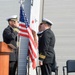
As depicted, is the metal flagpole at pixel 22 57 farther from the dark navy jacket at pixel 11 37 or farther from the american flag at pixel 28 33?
the dark navy jacket at pixel 11 37

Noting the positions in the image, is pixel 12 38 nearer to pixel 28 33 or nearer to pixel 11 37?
pixel 11 37

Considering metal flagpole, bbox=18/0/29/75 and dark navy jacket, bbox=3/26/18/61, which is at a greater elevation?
dark navy jacket, bbox=3/26/18/61

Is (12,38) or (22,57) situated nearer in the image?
(22,57)

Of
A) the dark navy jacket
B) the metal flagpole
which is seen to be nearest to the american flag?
the metal flagpole

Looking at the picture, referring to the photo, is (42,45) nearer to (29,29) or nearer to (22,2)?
(29,29)

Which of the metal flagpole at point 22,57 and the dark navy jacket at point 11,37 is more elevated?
the dark navy jacket at point 11,37

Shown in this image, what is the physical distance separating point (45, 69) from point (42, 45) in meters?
0.49

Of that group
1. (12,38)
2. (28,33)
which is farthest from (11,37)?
(28,33)

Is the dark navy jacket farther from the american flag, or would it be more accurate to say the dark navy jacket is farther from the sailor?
the american flag

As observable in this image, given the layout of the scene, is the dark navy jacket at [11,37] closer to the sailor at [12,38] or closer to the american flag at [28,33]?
the sailor at [12,38]

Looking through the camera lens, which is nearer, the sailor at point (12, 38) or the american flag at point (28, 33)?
the american flag at point (28, 33)

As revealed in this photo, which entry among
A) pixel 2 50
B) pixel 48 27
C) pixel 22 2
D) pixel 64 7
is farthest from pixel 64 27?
pixel 2 50

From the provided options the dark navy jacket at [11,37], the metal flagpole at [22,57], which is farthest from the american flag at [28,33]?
the dark navy jacket at [11,37]

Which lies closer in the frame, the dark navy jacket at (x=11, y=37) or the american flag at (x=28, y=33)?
the american flag at (x=28, y=33)
